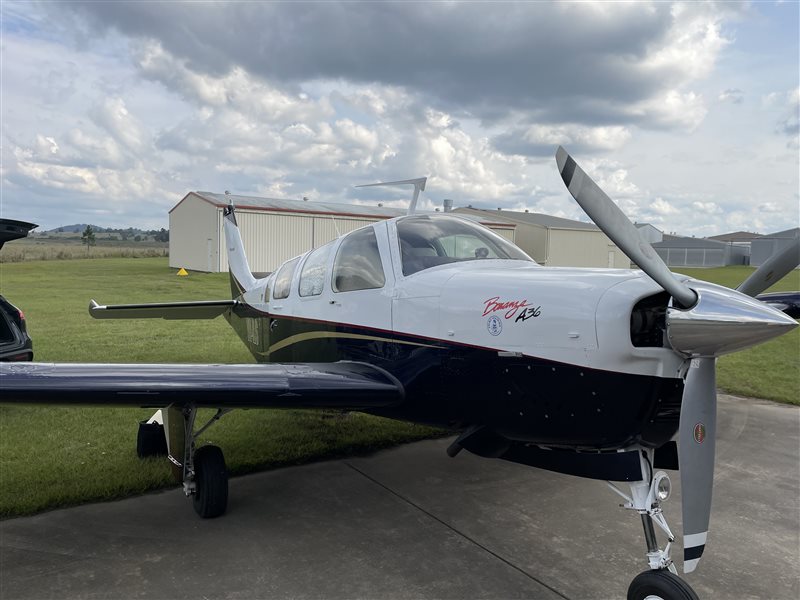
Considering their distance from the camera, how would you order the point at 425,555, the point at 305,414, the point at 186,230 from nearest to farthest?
the point at 425,555 < the point at 305,414 < the point at 186,230

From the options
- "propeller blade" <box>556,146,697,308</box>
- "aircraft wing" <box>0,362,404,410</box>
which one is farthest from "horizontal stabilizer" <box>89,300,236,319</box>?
"propeller blade" <box>556,146,697,308</box>

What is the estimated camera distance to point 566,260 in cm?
4378

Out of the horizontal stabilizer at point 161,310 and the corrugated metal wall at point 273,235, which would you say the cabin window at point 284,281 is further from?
the corrugated metal wall at point 273,235

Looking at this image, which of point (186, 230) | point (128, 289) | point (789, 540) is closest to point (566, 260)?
point (186, 230)

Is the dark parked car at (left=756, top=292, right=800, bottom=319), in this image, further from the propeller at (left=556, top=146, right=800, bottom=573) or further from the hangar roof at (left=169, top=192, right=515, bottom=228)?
the hangar roof at (left=169, top=192, right=515, bottom=228)

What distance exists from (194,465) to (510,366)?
275 centimetres

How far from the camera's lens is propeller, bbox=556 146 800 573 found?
2.70 meters

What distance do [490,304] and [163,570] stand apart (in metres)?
2.66

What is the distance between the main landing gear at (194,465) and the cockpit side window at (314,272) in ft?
4.56

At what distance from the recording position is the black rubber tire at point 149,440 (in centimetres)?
553

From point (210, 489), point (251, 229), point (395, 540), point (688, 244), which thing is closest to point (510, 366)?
point (395, 540)

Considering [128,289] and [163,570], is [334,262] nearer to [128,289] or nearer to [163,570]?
[163,570]

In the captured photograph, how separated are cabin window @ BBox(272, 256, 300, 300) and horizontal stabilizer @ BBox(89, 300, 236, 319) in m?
1.98

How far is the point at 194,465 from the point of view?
468 centimetres
